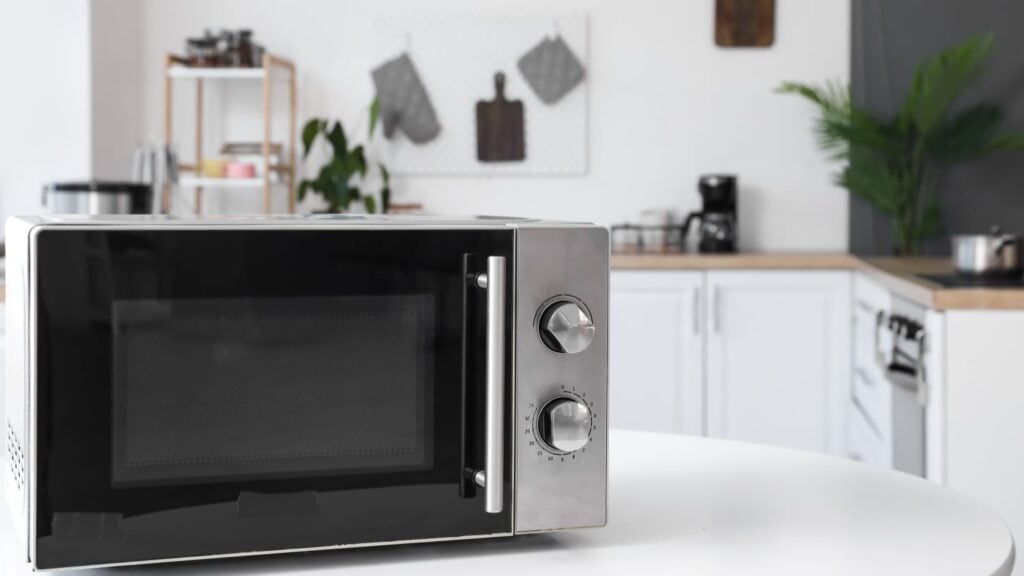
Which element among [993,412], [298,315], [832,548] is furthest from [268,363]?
[993,412]

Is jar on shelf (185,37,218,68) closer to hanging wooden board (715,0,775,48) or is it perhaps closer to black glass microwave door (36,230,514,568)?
hanging wooden board (715,0,775,48)

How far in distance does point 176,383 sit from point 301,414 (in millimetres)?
94

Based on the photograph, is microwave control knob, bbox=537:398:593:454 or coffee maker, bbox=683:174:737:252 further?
coffee maker, bbox=683:174:737:252

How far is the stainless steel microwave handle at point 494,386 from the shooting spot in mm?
936

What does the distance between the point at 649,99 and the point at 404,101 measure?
902 millimetres

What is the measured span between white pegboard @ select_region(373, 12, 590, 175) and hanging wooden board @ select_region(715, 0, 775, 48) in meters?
0.49

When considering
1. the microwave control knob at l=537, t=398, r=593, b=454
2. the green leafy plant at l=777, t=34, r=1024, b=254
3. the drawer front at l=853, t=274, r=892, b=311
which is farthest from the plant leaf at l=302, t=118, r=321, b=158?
the microwave control knob at l=537, t=398, r=593, b=454

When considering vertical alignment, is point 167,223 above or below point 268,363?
above

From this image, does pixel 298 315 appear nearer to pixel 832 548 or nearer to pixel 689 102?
pixel 832 548

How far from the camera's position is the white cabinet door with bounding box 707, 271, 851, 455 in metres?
3.96

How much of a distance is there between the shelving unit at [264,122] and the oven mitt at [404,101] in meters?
0.33

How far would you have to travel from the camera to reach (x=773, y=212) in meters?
4.53

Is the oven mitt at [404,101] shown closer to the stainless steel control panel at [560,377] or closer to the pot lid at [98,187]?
the pot lid at [98,187]

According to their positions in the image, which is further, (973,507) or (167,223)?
(973,507)
